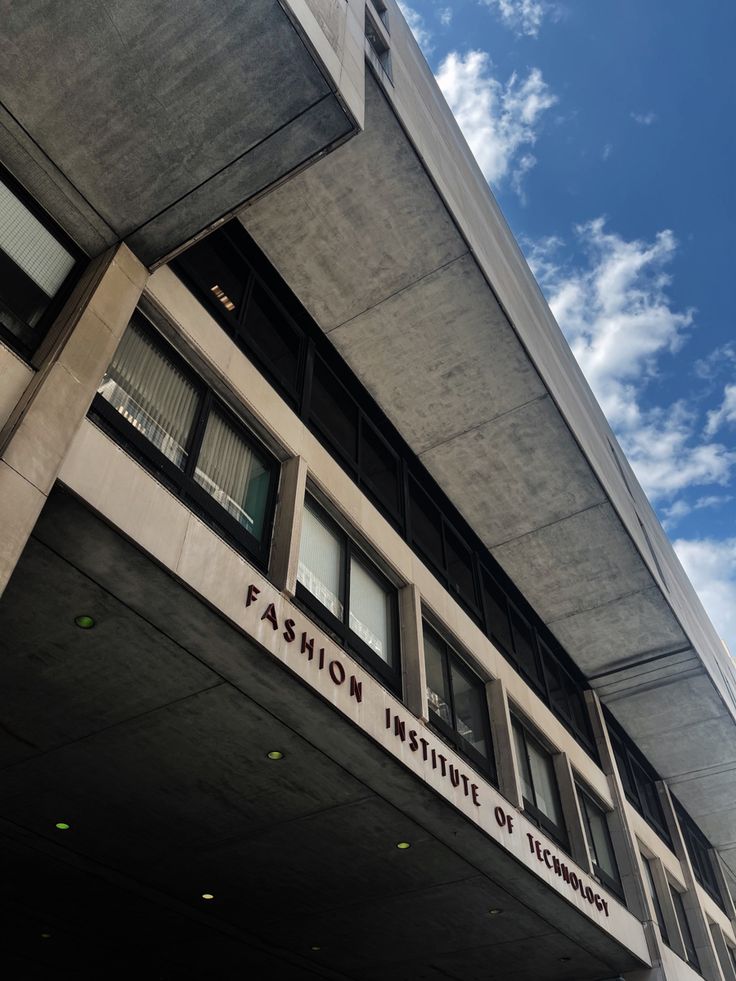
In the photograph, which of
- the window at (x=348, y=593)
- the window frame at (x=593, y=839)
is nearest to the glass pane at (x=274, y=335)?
Answer: the window at (x=348, y=593)

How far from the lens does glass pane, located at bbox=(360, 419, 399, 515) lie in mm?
13086

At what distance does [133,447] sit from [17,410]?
1694 mm

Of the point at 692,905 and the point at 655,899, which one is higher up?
the point at 692,905

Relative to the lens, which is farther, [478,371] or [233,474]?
[478,371]

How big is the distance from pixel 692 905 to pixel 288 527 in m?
18.4

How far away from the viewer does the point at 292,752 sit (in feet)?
27.7

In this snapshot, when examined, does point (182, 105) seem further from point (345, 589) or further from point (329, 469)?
point (345, 589)

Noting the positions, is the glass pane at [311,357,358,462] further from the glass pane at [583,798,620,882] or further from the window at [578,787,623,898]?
the glass pane at [583,798,620,882]

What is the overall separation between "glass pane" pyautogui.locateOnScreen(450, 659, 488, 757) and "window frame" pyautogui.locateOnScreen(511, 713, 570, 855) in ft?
3.02

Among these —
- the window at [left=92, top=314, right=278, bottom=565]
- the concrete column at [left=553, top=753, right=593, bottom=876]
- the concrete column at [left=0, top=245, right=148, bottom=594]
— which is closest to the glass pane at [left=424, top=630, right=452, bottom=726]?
the window at [left=92, top=314, right=278, bottom=565]

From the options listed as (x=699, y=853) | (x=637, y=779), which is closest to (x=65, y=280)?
(x=637, y=779)

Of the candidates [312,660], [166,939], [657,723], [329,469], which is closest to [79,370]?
[312,660]

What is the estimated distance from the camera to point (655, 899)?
18156 mm

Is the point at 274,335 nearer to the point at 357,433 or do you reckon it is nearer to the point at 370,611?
the point at 357,433
